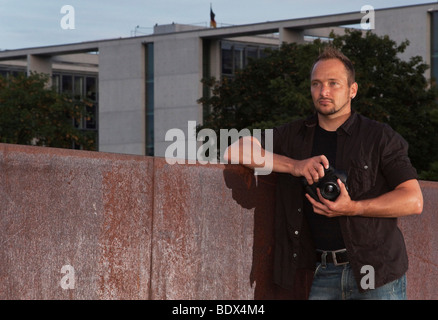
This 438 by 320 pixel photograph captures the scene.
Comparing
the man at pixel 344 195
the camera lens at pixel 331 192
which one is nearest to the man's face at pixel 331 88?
the man at pixel 344 195

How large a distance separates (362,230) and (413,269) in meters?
2.11

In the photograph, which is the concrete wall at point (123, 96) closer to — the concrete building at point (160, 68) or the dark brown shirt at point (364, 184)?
the concrete building at point (160, 68)

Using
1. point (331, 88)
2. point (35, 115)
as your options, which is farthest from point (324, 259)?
point (35, 115)

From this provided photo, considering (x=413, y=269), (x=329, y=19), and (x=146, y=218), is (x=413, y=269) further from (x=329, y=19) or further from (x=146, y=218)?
(x=329, y=19)

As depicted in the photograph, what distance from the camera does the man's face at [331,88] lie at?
4410 millimetres

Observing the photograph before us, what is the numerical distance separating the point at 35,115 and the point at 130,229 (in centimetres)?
4890

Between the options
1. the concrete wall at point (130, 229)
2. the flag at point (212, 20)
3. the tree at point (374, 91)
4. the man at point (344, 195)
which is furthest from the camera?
the flag at point (212, 20)

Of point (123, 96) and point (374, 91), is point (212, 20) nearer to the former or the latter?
point (123, 96)

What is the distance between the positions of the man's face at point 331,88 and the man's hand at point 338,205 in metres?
0.45

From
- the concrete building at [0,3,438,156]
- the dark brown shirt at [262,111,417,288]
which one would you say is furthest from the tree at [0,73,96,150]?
the dark brown shirt at [262,111,417,288]

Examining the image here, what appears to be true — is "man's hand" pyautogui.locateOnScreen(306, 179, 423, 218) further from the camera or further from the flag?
the flag

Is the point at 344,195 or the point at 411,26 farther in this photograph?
the point at 411,26

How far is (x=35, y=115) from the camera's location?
5219cm
